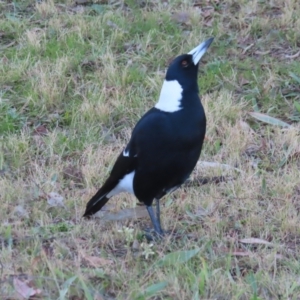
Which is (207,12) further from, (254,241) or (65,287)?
(65,287)

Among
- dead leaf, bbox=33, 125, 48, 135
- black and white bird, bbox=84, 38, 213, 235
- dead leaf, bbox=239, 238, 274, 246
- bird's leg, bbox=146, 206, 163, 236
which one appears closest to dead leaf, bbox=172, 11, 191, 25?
dead leaf, bbox=33, 125, 48, 135

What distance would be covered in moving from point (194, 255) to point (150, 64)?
9.59 ft

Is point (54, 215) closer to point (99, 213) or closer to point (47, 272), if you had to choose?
point (99, 213)

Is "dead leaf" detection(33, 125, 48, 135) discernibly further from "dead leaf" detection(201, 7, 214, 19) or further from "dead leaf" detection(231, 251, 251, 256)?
"dead leaf" detection(201, 7, 214, 19)

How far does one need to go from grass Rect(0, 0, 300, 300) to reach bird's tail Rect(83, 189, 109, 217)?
2.5 inches

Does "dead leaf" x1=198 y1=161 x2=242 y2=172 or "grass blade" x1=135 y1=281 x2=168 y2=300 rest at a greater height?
"grass blade" x1=135 y1=281 x2=168 y2=300

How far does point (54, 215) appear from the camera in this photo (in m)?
4.06

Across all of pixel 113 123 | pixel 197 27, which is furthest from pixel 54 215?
pixel 197 27

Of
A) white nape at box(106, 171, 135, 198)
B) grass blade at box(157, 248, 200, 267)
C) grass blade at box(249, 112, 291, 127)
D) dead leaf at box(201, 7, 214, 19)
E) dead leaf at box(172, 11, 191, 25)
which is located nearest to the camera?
grass blade at box(157, 248, 200, 267)

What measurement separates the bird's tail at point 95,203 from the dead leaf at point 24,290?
964 mm

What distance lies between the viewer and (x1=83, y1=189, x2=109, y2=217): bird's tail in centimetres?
404

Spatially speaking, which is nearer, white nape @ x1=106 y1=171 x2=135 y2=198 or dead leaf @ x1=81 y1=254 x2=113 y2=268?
dead leaf @ x1=81 y1=254 x2=113 y2=268

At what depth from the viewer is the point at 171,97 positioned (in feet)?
12.3

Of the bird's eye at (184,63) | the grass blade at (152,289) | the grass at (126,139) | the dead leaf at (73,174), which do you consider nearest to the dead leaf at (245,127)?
the grass at (126,139)
